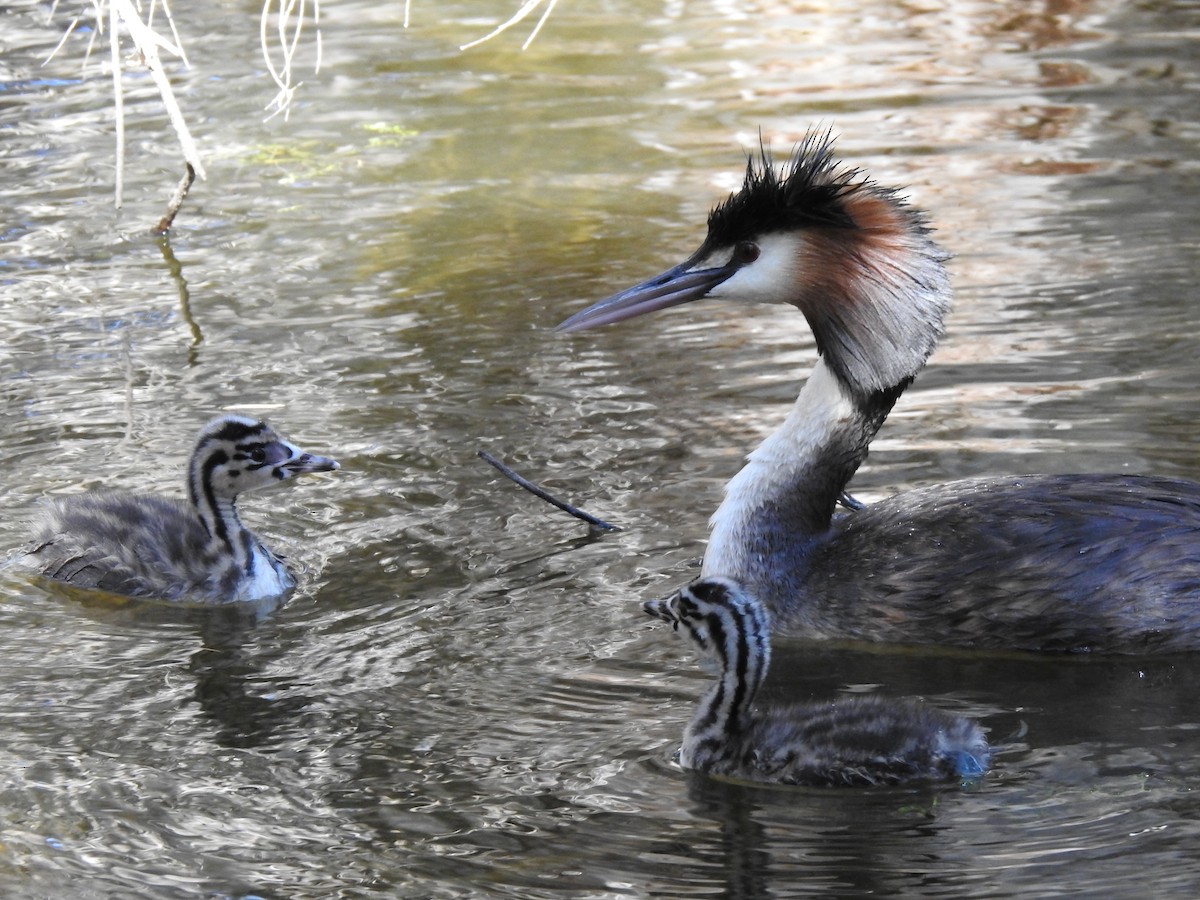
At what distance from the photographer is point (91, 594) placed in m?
6.59

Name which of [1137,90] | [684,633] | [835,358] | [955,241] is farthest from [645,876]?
[1137,90]

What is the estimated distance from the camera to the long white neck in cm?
622

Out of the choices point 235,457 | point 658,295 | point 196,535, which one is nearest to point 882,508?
point 658,295

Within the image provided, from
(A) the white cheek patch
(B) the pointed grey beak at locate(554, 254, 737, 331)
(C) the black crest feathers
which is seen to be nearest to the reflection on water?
(B) the pointed grey beak at locate(554, 254, 737, 331)

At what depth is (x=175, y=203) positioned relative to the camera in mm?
10836

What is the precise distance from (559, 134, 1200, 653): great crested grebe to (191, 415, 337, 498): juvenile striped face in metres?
1.16

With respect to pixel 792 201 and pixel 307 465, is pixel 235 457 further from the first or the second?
pixel 792 201

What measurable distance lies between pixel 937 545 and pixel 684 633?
3.85ft

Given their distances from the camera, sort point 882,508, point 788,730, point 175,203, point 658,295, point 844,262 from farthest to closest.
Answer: point 175,203 < point 658,295 < point 882,508 < point 844,262 < point 788,730

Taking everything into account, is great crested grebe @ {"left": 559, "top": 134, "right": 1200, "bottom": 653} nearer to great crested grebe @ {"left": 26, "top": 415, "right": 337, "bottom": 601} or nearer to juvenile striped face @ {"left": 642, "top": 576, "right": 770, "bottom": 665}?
juvenile striped face @ {"left": 642, "top": 576, "right": 770, "bottom": 665}

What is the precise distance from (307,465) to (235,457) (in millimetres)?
265

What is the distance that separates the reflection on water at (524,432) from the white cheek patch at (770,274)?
92 cm

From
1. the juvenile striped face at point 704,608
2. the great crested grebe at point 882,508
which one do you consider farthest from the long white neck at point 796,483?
the juvenile striped face at point 704,608

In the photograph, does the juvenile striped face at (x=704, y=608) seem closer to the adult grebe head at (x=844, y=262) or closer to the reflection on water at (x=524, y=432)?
the reflection on water at (x=524, y=432)
